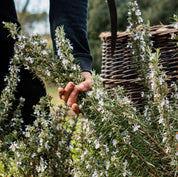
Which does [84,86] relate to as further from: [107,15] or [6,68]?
[107,15]

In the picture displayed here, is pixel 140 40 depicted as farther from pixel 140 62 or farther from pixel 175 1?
pixel 175 1

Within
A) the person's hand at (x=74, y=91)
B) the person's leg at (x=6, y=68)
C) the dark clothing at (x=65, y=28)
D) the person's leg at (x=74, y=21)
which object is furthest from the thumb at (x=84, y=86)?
the person's leg at (x=6, y=68)

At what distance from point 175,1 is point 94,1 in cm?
379

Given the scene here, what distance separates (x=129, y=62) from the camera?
189cm

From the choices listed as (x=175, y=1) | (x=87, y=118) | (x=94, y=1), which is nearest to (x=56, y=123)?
(x=87, y=118)

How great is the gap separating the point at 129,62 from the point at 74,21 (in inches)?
24.8

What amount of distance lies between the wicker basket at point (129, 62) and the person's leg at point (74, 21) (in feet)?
1.40

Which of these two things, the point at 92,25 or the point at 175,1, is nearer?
the point at 175,1

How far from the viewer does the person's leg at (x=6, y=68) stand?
179cm

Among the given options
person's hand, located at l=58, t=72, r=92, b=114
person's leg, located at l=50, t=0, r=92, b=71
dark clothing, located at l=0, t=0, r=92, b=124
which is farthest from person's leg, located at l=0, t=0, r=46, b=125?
person's hand, located at l=58, t=72, r=92, b=114

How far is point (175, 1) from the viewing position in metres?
4.04

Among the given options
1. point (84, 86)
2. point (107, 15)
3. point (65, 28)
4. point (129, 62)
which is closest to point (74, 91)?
point (84, 86)

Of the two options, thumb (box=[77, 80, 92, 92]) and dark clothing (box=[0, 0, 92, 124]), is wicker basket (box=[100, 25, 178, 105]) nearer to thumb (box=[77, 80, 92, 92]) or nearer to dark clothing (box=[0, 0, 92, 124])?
dark clothing (box=[0, 0, 92, 124])

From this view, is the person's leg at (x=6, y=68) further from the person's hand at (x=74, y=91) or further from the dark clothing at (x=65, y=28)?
the person's hand at (x=74, y=91)
